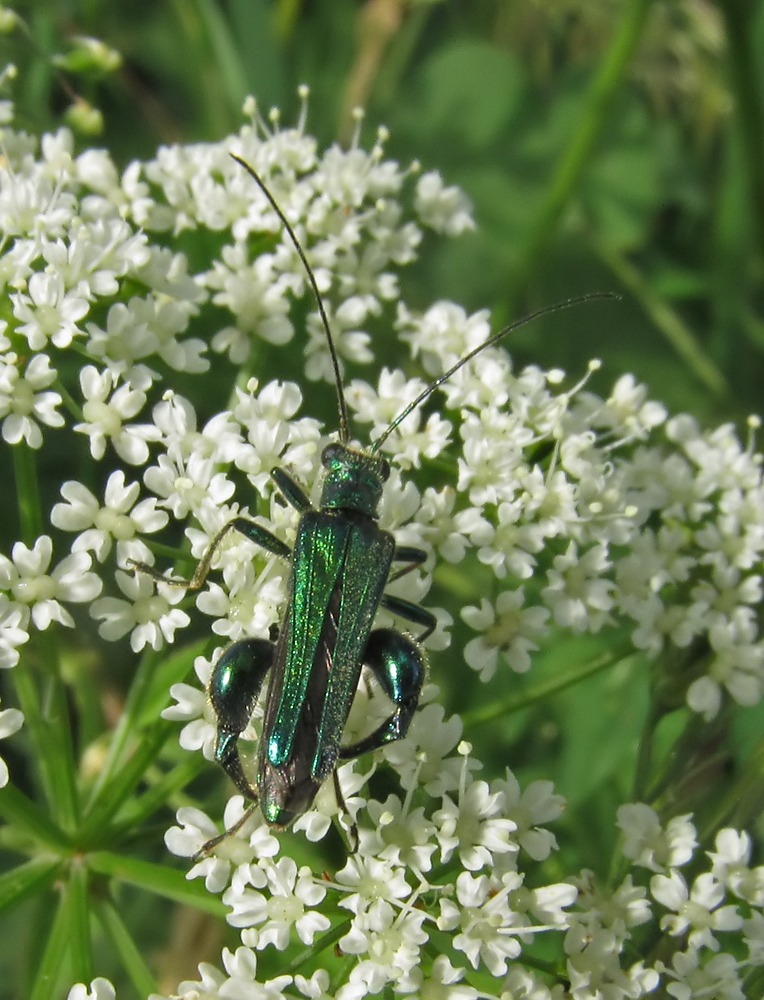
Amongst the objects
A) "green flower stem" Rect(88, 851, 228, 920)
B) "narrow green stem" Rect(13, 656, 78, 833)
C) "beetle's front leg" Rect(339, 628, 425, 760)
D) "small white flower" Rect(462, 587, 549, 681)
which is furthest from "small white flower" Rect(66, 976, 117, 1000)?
"small white flower" Rect(462, 587, 549, 681)

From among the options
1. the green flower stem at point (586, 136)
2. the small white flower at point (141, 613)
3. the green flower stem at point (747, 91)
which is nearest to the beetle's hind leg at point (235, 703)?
the small white flower at point (141, 613)

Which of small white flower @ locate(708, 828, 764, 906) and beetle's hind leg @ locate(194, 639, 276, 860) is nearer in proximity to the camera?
beetle's hind leg @ locate(194, 639, 276, 860)

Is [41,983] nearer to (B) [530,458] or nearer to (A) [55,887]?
(A) [55,887]

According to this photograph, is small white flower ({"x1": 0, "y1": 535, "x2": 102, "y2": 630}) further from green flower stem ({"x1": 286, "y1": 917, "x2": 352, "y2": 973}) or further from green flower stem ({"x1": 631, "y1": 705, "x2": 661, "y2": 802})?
green flower stem ({"x1": 631, "y1": 705, "x2": 661, "y2": 802})

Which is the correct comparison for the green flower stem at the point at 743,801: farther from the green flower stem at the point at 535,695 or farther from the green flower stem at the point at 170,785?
the green flower stem at the point at 170,785

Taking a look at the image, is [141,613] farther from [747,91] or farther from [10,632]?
[747,91]

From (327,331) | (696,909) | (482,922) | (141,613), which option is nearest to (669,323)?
(327,331)
